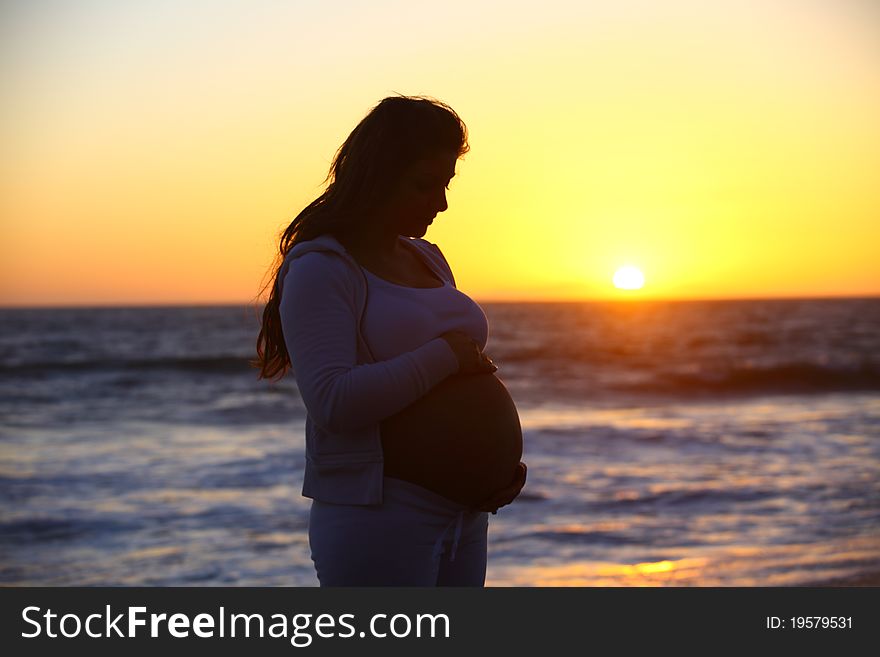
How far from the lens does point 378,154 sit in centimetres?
199

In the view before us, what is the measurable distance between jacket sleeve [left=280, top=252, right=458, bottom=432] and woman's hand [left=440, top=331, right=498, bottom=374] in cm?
7

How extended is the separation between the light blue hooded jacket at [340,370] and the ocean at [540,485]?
0.68 m

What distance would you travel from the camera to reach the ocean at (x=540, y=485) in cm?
614

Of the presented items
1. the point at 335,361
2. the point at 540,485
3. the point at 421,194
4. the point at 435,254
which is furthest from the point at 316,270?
the point at 540,485

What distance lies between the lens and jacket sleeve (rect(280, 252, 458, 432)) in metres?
1.86

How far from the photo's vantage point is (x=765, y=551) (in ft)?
20.7

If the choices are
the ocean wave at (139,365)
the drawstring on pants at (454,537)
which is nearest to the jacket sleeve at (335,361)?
the drawstring on pants at (454,537)

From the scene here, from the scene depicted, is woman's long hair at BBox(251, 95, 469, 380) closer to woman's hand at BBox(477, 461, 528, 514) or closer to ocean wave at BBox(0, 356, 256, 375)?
woman's hand at BBox(477, 461, 528, 514)

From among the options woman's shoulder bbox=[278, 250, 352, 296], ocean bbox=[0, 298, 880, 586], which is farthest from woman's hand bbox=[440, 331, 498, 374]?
ocean bbox=[0, 298, 880, 586]

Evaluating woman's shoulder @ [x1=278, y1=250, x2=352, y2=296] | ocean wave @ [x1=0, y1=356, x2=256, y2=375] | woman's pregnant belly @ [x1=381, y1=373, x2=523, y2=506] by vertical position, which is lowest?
woman's pregnant belly @ [x1=381, y1=373, x2=523, y2=506]

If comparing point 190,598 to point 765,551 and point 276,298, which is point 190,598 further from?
point 765,551

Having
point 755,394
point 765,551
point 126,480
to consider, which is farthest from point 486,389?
point 755,394

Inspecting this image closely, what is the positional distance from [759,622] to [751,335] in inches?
1425

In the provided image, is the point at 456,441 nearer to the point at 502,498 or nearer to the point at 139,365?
the point at 502,498
